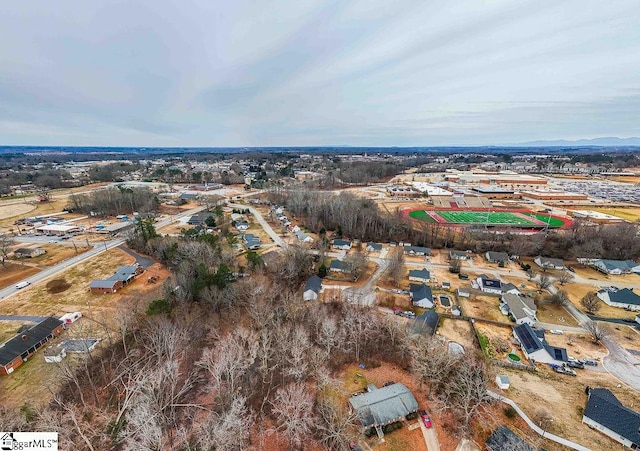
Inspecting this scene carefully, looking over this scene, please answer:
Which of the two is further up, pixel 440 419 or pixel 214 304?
pixel 214 304

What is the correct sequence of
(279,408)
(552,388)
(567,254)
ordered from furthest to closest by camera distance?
1. (567,254)
2. (552,388)
3. (279,408)

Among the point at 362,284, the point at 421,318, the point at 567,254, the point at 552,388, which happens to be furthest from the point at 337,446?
the point at 567,254

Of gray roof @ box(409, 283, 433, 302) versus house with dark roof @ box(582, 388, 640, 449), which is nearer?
house with dark roof @ box(582, 388, 640, 449)

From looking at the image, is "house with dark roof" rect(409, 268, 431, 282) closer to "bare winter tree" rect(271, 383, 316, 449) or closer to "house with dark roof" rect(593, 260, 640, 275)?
"bare winter tree" rect(271, 383, 316, 449)

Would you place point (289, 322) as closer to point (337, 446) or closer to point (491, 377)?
point (337, 446)

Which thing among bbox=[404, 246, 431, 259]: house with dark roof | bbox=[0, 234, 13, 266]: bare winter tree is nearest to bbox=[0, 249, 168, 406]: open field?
bbox=[0, 234, 13, 266]: bare winter tree
